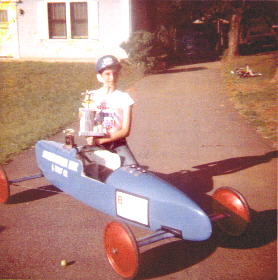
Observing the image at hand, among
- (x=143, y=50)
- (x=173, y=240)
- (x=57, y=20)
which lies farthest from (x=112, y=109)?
(x=57, y=20)

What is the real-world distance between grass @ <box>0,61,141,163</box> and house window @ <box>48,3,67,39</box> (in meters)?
2.24

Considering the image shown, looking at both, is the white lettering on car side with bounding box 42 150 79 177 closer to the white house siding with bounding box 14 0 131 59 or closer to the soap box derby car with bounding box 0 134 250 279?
the soap box derby car with bounding box 0 134 250 279

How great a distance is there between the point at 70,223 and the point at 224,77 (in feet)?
46.8

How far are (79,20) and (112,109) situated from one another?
18.0 meters

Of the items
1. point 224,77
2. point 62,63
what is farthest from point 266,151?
point 62,63

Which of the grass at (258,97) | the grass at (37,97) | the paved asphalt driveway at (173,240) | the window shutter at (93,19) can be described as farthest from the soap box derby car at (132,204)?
the window shutter at (93,19)

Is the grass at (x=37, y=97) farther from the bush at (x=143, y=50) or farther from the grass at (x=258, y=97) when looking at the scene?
the grass at (x=258, y=97)

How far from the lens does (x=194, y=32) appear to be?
34.8 meters

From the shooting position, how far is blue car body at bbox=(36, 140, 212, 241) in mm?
3863

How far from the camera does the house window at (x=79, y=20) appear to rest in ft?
70.3

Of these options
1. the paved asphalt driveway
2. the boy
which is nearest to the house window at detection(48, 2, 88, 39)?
the paved asphalt driveway

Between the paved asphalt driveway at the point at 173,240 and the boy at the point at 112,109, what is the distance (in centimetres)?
93

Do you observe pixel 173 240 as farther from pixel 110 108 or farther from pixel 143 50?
pixel 143 50

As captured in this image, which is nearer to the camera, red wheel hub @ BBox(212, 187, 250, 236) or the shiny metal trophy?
red wheel hub @ BBox(212, 187, 250, 236)
